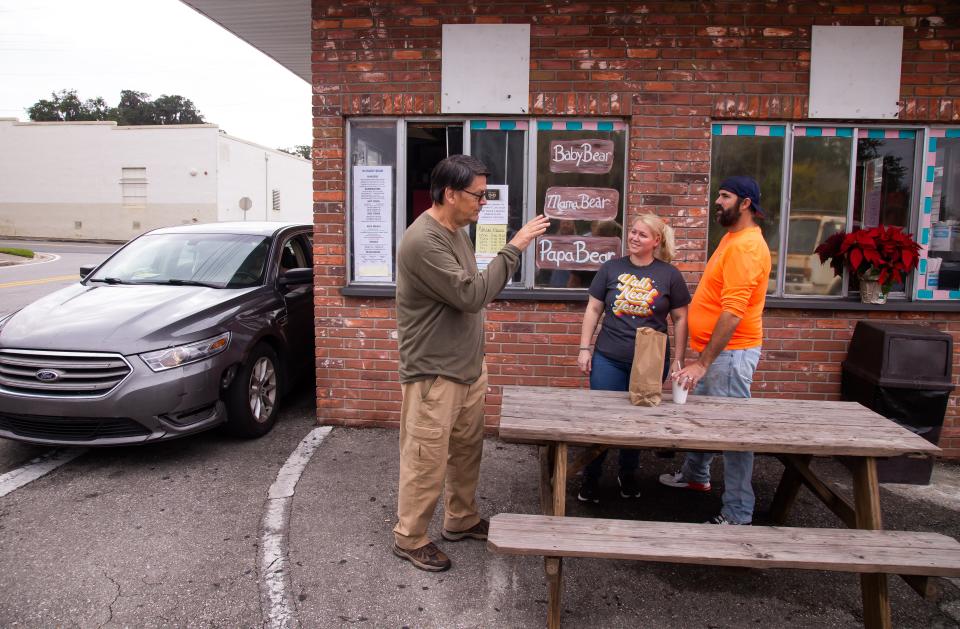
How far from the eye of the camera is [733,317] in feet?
11.6

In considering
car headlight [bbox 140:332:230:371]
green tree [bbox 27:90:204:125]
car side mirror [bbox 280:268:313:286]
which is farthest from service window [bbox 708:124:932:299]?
green tree [bbox 27:90:204:125]

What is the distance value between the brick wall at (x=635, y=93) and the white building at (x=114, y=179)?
31.6m

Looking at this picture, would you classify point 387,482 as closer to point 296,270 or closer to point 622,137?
point 296,270

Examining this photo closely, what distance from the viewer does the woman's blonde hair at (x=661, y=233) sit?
3.89 meters

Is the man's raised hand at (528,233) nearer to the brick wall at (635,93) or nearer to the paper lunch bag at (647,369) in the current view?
the paper lunch bag at (647,369)

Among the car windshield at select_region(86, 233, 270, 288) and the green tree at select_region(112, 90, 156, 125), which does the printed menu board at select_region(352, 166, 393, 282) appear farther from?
the green tree at select_region(112, 90, 156, 125)

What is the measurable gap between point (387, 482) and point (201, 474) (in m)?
1.31

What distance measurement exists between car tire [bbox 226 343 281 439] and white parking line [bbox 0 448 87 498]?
3.73ft

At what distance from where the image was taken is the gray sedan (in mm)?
4613

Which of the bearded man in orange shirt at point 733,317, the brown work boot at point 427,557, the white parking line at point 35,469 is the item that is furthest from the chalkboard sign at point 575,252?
the white parking line at point 35,469

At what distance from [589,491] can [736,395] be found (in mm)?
1110

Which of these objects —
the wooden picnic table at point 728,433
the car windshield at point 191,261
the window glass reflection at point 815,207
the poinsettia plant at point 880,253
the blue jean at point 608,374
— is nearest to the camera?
the wooden picnic table at point 728,433

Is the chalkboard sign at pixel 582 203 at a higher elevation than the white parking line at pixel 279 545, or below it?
higher

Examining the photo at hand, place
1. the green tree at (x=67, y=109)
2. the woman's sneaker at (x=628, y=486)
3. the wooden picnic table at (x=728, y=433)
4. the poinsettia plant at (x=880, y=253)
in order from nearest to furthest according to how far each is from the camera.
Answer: the wooden picnic table at (x=728, y=433) → the woman's sneaker at (x=628, y=486) → the poinsettia plant at (x=880, y=253) → the green tree at (x=67, y=109)
